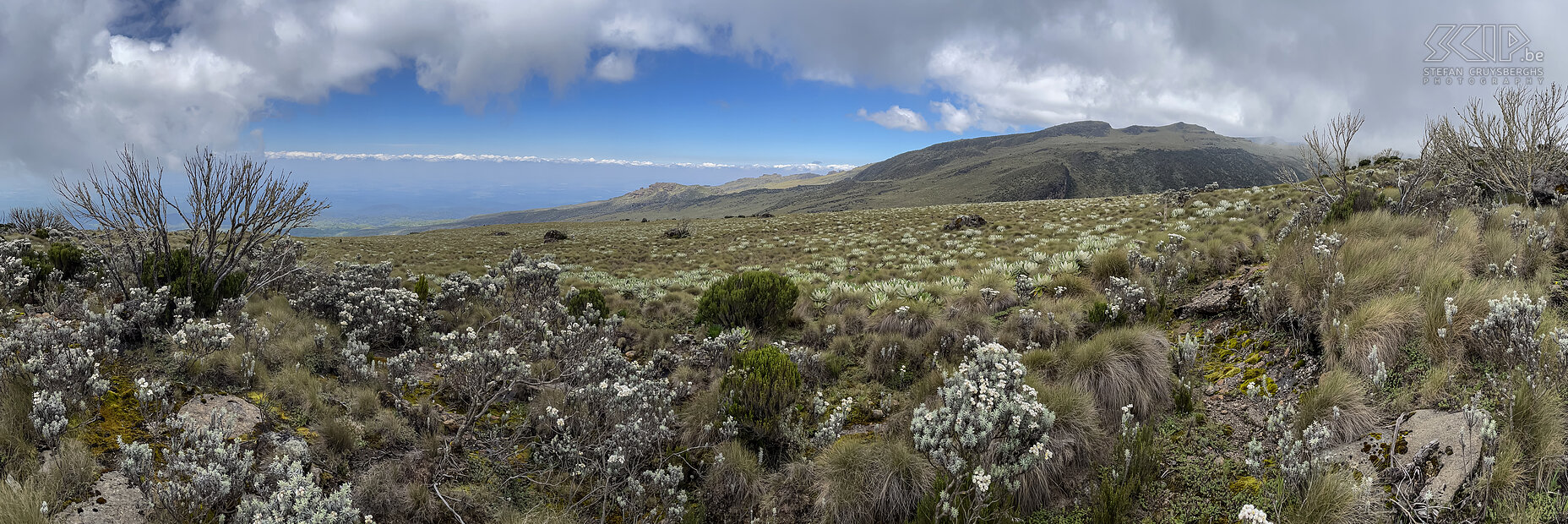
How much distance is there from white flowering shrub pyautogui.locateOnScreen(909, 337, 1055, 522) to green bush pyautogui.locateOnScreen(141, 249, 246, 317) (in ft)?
31.0

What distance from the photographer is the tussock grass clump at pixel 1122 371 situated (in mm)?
5223

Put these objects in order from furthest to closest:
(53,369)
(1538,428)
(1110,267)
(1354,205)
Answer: (1354,205) → (1110,267) → (53,369) → (1538,428)

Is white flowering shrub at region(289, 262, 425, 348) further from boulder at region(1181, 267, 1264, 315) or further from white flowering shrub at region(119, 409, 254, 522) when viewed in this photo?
boulder at region(1181, 267, 1264, 315)

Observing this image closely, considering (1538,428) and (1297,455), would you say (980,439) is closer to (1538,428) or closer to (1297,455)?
(1297,455)

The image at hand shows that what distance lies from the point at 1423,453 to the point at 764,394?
15.6ft

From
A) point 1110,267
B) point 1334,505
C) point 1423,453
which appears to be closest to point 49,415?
point 1334,505

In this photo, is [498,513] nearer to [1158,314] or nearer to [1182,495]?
[1182,495]

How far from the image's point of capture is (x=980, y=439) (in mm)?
3756

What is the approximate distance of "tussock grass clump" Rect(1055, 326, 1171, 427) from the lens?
17.1 feet

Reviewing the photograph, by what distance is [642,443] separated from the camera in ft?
16.1

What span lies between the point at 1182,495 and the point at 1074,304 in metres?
4.39

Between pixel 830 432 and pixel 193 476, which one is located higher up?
pixel 193 476

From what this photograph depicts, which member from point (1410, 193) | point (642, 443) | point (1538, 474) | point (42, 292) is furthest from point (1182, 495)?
point (42, 292)

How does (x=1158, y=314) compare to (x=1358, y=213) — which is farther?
(x=1358, y=213)
